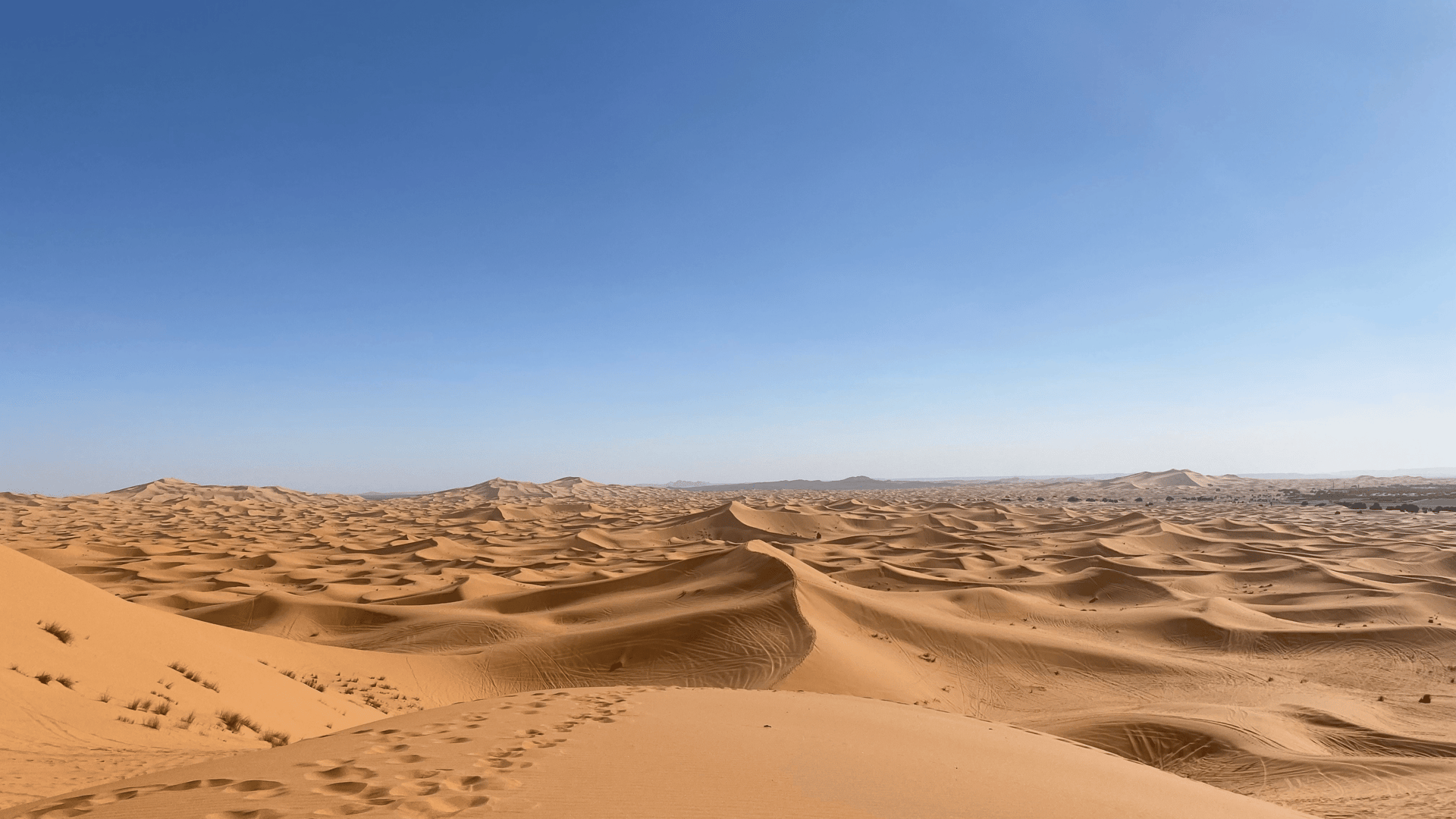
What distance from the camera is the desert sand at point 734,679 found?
18.3 ft

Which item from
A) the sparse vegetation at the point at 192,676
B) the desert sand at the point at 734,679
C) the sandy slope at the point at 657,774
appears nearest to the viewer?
the sandy slope at the point at 657,774

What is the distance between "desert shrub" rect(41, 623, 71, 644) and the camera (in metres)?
8.54

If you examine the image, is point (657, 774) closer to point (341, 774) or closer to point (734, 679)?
point (341, 774)

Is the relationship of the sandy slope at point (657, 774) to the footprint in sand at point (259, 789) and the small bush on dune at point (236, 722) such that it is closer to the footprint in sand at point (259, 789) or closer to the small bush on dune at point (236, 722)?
the footprint in sand at point (259, 789)

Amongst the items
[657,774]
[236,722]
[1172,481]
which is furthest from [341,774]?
[1172,481]

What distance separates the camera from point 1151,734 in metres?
10.7

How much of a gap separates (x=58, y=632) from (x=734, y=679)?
10045 mm

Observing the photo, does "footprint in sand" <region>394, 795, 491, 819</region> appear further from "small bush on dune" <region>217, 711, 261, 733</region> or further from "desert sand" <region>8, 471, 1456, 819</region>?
"small bush on dune" <region>217, 711, 261, 733</region>

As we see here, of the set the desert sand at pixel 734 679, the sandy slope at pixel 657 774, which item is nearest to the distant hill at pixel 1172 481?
the desert sand at pixel 734 679

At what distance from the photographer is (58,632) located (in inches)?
340

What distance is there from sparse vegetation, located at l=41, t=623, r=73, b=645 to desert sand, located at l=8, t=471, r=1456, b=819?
0.10 feet

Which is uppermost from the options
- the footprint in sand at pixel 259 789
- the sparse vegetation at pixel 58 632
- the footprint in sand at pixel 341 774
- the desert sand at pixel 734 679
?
the sparse vegetation at pixel 58 632

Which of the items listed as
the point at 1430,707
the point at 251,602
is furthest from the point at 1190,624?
the point at 251,602

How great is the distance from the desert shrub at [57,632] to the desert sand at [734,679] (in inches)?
1.2
